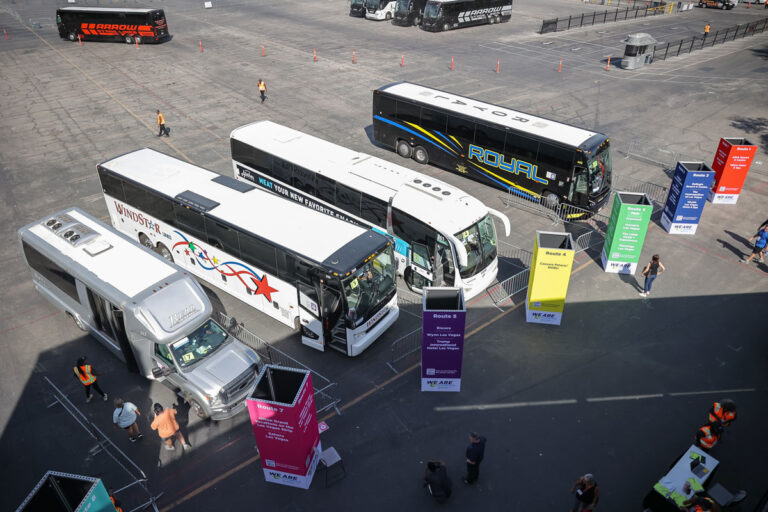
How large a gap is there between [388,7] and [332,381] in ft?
168

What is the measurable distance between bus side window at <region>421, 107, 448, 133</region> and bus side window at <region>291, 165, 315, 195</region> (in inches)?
321

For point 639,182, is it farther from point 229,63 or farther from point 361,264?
point 229,63

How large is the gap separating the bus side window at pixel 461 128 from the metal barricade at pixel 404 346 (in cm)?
1113

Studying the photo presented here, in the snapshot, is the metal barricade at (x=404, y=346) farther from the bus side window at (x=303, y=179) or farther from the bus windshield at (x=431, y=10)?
the bus windshield at (x=431, y=10)

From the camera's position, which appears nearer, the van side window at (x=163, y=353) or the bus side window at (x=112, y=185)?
the van side window at (x=163, y=353)

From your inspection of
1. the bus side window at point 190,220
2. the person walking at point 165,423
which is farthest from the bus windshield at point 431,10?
the person walking at point 165,423

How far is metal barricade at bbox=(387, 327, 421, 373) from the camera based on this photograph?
15094mm

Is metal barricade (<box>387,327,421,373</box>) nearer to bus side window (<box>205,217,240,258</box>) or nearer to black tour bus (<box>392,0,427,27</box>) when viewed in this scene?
bus side window (<box>205,217,240,258</box>)

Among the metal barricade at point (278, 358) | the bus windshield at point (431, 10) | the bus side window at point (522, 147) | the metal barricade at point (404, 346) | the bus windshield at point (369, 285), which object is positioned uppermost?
the bus windshield at point (431, 10)

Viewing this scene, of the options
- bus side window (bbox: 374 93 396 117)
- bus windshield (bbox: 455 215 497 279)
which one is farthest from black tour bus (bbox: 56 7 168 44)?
bus windshield (bbox: 455 215 497 279)

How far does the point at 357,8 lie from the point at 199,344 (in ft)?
173

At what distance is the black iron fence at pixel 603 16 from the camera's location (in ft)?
172

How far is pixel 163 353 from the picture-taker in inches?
520

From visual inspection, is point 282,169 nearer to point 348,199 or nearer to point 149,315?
point 348,199
